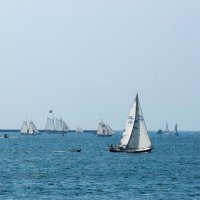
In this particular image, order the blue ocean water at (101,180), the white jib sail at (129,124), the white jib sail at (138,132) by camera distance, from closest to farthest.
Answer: the blue ocean water at (101,180), the white jib sail at (129,124), the white jib sail at (138,132)

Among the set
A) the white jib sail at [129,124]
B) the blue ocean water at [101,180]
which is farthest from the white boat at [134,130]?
the blue ocean water at [101,180]

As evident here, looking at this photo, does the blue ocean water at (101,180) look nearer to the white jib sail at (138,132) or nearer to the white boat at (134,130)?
the white boat at (134,130)

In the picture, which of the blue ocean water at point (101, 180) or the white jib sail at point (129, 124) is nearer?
the blue ocean water at point (101, 180)

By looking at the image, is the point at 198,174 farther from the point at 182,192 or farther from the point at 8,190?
the point at 8,190

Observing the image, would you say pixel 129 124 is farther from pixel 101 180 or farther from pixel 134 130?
pixel 101 180

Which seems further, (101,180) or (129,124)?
(129,124)

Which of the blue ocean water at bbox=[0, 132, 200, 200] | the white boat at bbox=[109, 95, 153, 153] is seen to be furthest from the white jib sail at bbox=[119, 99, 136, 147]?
the blue ocean water at bbox=[0, 132, 200, 200]

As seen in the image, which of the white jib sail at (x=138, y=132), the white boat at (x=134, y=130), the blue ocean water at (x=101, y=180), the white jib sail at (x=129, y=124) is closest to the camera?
the blue ocean water at (x=101, y=180)

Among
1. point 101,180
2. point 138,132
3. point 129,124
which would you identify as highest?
point 129,124

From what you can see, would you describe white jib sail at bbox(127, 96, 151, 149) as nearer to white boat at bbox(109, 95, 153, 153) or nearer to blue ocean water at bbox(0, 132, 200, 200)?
white boat at bbox(109, 95, 153, 153)

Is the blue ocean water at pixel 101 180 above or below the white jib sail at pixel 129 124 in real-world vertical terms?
below

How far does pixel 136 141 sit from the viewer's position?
147875 millimetres

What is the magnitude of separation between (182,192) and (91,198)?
11421 mm

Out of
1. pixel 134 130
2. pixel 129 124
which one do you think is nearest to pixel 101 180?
pixel 134 130
